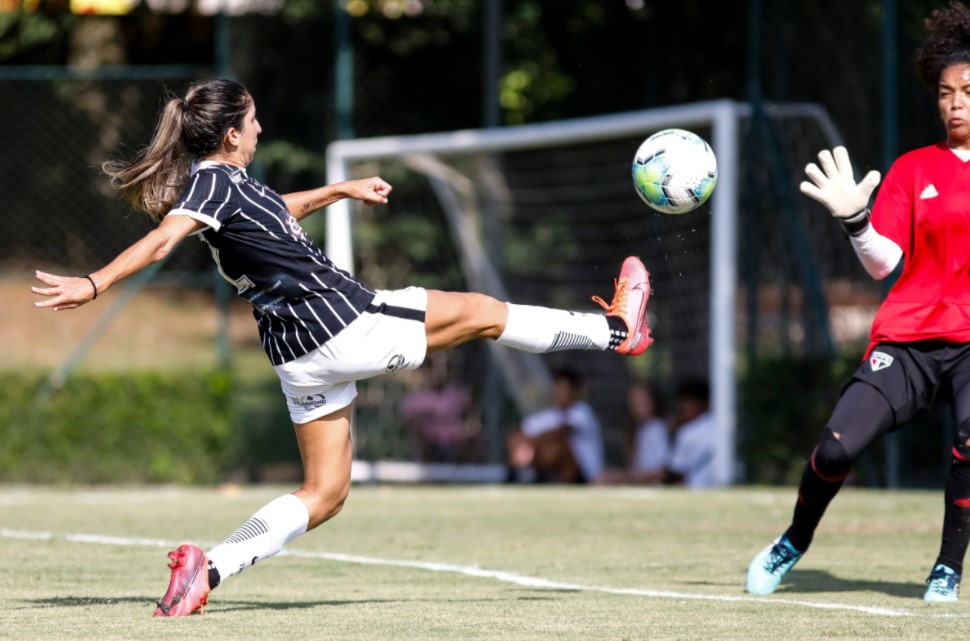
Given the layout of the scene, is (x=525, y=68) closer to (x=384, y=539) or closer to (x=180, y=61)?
(x=180, y=61)

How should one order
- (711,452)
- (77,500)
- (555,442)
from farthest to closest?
1. (555,442)
2. (711,452)
3. (77,500)

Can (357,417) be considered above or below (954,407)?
below

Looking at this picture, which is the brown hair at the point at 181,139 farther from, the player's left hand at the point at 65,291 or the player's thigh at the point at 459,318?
the player's thigh at the point at 459,318

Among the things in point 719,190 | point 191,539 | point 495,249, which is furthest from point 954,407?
point 495,249

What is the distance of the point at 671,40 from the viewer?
58.2ft

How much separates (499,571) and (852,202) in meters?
2.57

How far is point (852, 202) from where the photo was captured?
6.38 meters

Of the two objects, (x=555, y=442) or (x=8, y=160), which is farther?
(x=8, y=160)

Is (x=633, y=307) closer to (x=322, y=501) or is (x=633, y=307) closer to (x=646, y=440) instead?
(x=322, y=501)

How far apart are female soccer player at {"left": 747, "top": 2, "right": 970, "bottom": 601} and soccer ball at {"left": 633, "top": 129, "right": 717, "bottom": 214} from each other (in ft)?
2.24

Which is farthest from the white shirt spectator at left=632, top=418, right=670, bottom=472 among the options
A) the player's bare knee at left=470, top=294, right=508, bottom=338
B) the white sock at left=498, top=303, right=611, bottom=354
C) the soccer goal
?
the player's bare knee at left=470, top=294, right=508, bottom=338

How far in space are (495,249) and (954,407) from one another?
10.8 m

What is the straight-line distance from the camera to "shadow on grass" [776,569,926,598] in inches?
272

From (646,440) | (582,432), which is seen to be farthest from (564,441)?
(646,440)
